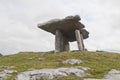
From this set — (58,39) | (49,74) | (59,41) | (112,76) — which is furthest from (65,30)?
(112,76)

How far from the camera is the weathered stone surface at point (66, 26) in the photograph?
49.5m

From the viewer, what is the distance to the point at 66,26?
5219cm

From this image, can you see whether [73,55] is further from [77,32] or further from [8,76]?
[8,76]

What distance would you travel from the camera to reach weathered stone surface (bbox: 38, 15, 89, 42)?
49469 mm

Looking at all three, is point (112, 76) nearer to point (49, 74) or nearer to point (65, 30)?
point (49, 74)

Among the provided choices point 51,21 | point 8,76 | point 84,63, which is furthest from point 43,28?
point 8,76

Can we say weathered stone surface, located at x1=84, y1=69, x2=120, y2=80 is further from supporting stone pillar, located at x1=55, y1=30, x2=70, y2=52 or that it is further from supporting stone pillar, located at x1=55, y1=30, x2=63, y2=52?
supporting stone pillar, located at x1=55, y1=30, x2=63, y2=52

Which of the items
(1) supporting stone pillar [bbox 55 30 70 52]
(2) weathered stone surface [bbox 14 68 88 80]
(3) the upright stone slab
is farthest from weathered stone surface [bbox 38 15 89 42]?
(2) weathered stone surface [bbox 14 68 88 80]

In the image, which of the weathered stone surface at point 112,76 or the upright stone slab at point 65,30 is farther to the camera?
the upright stone slab at point 65,30

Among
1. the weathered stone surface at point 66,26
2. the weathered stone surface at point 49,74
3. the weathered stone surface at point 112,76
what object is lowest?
the weathered stone surface at point 112,76

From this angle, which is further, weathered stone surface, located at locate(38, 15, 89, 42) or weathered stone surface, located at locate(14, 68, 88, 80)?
weathered stone surface, located at locate(38, 15, 89, 42)

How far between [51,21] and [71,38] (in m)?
8.79

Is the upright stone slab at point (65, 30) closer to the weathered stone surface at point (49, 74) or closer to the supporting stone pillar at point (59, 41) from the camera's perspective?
the supporting stone pillar at point (59, 41)

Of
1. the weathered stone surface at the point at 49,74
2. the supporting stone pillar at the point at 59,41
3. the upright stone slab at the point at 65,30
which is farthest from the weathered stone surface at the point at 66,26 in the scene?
the weathered stone surface at the point at 49,74
